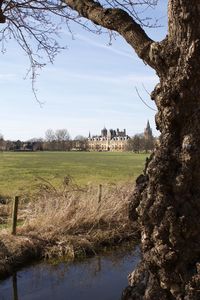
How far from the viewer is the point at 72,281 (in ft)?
36.4

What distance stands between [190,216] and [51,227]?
9412 mm

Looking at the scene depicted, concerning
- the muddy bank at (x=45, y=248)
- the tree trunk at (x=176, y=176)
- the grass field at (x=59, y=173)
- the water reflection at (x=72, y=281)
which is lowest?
the water reflection at (x=72, y=281)

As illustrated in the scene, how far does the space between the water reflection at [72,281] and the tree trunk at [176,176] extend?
189 inches

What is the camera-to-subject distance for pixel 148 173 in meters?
5.41

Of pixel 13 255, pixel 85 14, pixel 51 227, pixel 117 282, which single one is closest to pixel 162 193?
pixel 85 14

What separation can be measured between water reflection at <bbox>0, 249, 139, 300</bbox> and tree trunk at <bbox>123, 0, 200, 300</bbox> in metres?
4.80

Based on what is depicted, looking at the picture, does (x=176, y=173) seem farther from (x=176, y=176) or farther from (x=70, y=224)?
(x=70, y=224)

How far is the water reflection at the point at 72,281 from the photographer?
33.0 feet

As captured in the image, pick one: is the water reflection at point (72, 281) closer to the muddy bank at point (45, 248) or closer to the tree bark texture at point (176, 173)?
the muddy bank at point (45, 248)

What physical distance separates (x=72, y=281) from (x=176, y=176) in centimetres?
666

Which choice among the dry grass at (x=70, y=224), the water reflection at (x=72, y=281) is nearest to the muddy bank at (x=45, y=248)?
the dry grass at (x=70, y=224)

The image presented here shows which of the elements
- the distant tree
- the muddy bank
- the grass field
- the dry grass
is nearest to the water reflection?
the muddy bank

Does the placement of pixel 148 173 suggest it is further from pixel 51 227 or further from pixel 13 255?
pixel 51 227

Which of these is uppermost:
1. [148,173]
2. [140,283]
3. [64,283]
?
[148,173]
